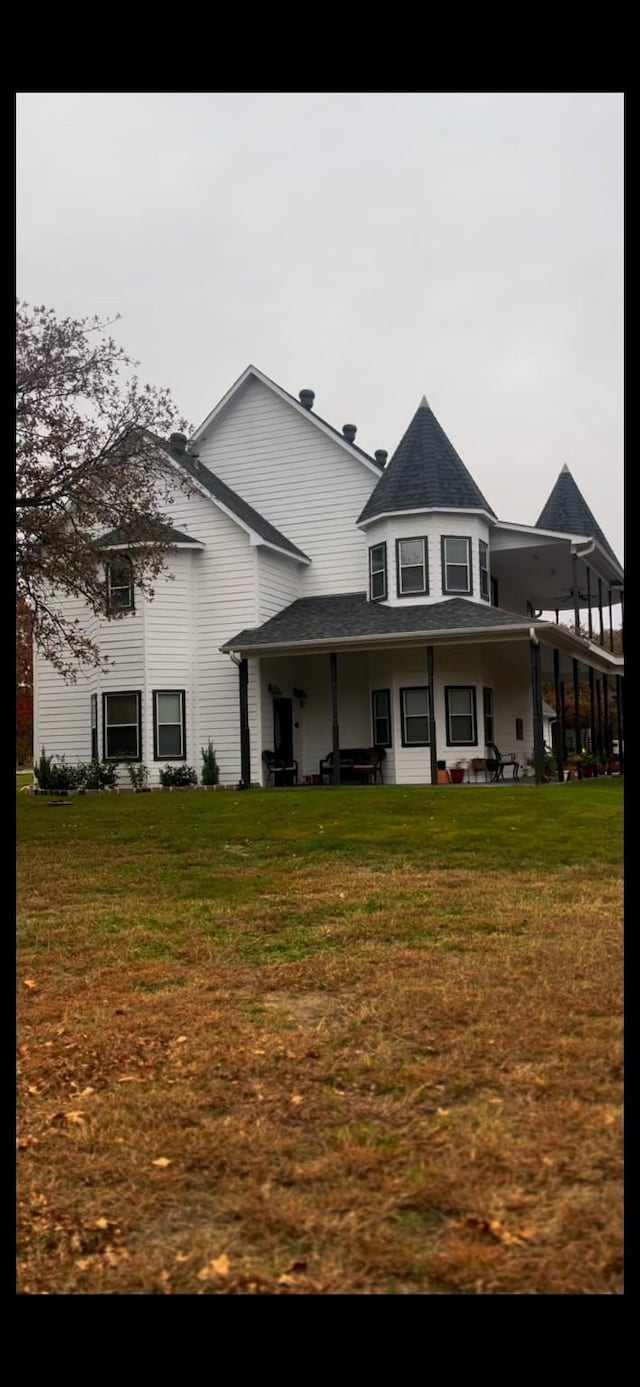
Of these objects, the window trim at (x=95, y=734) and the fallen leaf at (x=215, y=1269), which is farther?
the window trim at (x=95, y=734)

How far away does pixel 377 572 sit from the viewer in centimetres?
2433

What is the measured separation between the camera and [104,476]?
1483cm

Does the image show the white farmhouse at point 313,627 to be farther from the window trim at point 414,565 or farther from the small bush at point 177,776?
the small bush at point 177,776

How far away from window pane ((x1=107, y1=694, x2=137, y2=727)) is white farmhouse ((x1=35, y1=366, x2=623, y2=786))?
0.04 metres

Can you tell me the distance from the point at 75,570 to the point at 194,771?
9.47 m

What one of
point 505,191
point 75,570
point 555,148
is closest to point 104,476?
point 75,570

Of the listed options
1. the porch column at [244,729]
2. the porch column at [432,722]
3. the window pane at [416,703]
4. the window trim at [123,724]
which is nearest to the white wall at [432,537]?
the window pane at [416,703]

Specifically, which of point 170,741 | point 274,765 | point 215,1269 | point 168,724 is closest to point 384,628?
point 274,765

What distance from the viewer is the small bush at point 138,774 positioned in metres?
22.7

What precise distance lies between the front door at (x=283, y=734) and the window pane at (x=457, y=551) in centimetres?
524

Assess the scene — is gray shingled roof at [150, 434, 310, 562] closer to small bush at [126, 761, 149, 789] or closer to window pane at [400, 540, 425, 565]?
window pane at [400, 540, 425, 565]

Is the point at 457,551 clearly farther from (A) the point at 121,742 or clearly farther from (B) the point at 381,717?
(A) the point at 121,742
